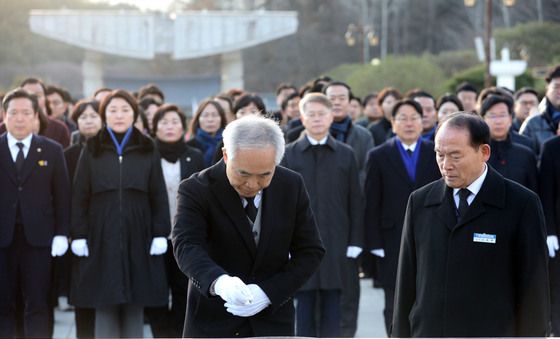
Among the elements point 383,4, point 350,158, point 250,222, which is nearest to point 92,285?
point 350,158

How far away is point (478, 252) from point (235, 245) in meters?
1.23

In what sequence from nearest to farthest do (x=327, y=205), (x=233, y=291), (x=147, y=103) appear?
1. (x=233, y=291)
2. (x=327, y=205)
3. (x=147, y=103)

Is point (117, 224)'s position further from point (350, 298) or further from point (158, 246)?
point (350, 298)

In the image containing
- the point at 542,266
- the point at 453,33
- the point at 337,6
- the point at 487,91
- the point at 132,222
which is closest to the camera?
the point at 542,266

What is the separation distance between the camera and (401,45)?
220 feet

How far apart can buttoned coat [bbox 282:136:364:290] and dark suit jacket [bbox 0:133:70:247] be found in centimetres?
198

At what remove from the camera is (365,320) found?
33.3 feet

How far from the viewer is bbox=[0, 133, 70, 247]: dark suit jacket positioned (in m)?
8.14

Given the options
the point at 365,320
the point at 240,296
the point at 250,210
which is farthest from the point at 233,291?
the point at 365,320

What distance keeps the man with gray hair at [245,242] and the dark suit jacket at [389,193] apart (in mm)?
3546

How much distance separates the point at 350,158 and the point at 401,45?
195ft

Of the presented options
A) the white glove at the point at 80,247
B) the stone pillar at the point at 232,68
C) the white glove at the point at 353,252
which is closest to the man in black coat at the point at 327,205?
the white glove at the point at 353,252

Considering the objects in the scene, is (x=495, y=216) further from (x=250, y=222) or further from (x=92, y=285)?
(x=92, y=285)

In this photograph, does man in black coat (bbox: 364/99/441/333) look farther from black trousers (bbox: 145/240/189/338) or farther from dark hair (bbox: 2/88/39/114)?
dark hair (bbox: 2/88/39/114)
